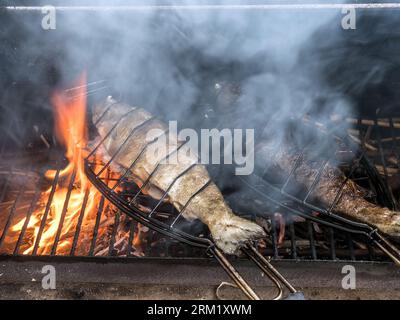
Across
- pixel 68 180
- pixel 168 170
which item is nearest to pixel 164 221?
pixel 168 170

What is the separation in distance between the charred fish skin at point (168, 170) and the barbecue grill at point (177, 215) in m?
0.07

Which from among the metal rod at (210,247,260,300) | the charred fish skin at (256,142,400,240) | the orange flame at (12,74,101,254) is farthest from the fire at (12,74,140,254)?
the charred fish skin at (256,142,400,240)

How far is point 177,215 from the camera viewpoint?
291 cm

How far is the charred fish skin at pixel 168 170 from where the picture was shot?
8.04 feet

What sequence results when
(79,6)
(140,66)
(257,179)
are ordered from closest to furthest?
(79,6), (257,179), (140,66)

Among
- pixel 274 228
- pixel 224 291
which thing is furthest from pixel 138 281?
pixel 274 228

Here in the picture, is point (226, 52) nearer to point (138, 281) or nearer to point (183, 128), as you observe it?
point (183, 128)

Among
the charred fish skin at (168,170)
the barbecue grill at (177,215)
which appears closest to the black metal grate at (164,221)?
the barbecue grill at (177,215)

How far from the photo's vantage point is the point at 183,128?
333cm

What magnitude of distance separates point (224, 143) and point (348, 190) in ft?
3.36

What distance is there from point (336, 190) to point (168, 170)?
1.27 metres

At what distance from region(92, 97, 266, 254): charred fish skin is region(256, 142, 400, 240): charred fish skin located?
60 cm

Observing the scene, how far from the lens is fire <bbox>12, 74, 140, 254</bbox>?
301 cm

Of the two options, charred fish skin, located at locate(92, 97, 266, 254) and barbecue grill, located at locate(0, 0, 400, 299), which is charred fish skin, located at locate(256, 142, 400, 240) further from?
charred fish skin, located at locate(92, 97, 266, 254)
